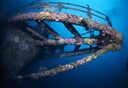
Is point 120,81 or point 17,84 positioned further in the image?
point 120,81

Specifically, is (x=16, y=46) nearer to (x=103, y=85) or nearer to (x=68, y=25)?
(x=68, y=25)

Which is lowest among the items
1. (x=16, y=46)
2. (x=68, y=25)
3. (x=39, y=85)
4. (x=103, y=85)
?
(x=103, y=85)

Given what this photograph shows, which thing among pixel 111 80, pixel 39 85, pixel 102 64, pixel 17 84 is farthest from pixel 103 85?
pixel 17 84

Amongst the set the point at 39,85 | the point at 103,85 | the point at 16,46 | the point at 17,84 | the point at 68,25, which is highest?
the point at 68,25

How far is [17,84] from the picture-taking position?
3621 millimetres

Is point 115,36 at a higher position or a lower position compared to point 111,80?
higher

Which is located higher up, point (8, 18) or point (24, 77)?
point (8, 18)

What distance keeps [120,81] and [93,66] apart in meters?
2.05

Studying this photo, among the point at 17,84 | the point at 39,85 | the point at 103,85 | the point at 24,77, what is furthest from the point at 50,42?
the point at 103,85

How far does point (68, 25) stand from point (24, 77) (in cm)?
125

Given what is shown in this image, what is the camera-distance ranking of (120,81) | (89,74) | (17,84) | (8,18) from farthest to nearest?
(89,74), (120,81), (17,84), (8,18)

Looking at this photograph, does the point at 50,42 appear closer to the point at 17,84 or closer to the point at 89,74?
the point at 17,84

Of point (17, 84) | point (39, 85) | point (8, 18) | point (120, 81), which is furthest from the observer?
point (120, 81)

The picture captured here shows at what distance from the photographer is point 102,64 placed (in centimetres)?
1264
